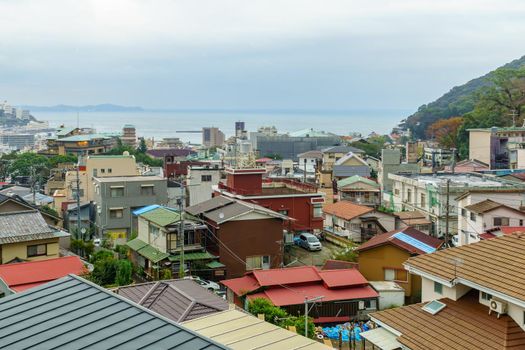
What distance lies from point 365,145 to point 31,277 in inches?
2064

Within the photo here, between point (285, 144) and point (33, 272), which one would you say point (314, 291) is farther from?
point (285, 144)

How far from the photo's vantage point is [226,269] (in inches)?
786

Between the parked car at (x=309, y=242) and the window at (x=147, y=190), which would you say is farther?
the window at (x=147, y=190)

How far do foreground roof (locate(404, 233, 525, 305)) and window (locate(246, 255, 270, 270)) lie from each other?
10178 mm

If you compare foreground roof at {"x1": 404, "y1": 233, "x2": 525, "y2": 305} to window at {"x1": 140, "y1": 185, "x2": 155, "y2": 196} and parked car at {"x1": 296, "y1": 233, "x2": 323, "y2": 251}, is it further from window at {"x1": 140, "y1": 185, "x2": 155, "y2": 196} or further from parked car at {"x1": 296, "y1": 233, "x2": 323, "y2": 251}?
window at {"x1": 140, "y1": 185, "x2": 155, "y2": 196}

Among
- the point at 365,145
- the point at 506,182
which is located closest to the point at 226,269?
the point at 506,182

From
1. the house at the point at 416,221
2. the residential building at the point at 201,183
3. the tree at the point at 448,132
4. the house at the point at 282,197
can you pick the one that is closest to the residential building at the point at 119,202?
the residential building at the point at 201,183

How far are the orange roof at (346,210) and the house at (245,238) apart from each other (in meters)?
6.12

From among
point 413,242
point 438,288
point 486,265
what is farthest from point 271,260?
point 486,265

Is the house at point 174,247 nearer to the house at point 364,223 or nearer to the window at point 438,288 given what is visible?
the house at point 364,223

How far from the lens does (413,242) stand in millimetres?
19031

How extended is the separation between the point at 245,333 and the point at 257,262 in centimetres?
1230

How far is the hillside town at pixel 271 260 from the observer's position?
21.1 feet

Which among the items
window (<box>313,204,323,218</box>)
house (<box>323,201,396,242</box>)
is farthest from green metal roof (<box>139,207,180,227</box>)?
house (<box>323,201,396,242</box>)
